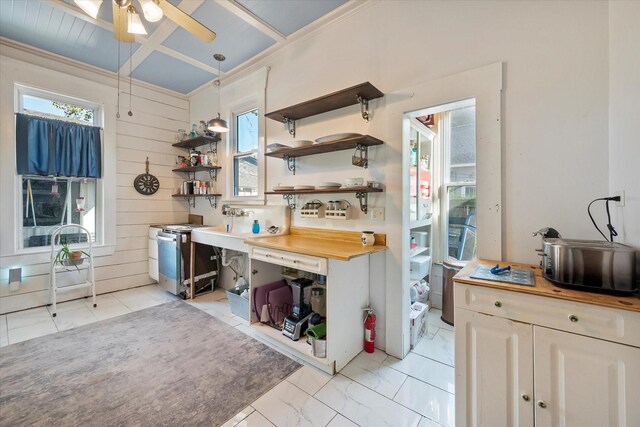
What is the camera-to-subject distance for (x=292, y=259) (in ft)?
6.60

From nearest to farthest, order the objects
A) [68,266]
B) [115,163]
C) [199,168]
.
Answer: [68,266]
[115,163]
[199,168]

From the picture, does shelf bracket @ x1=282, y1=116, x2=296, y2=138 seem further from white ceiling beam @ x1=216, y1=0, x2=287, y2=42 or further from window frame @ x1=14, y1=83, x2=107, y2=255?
window frame @ x1=14, y1=83, x2=107, y2=255

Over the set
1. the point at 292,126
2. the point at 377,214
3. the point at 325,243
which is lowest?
the point at 325,243

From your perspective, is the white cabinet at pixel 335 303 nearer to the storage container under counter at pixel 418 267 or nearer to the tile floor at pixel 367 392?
the tile floor at pixel 367 392

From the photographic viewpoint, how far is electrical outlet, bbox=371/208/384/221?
2191 mm

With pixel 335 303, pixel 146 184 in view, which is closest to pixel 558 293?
pixel 335 303

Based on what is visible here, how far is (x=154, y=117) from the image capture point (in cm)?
397

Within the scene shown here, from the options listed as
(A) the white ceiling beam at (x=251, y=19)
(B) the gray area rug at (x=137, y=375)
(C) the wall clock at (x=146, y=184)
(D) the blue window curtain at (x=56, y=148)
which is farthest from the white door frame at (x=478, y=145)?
(D) the blue window curtain at (x=56, y=148)

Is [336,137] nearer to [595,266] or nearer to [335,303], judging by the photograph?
[335,303]

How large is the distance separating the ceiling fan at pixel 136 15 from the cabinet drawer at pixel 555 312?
7.80 ft

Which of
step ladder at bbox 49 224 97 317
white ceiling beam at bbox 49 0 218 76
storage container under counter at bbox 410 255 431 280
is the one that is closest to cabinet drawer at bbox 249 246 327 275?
storage container under counter at bbox 410 255 431 280

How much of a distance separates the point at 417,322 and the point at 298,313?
1.06 meters

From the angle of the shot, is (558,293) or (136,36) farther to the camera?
(136,36)

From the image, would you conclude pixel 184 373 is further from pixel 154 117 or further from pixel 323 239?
pixel 154 117
